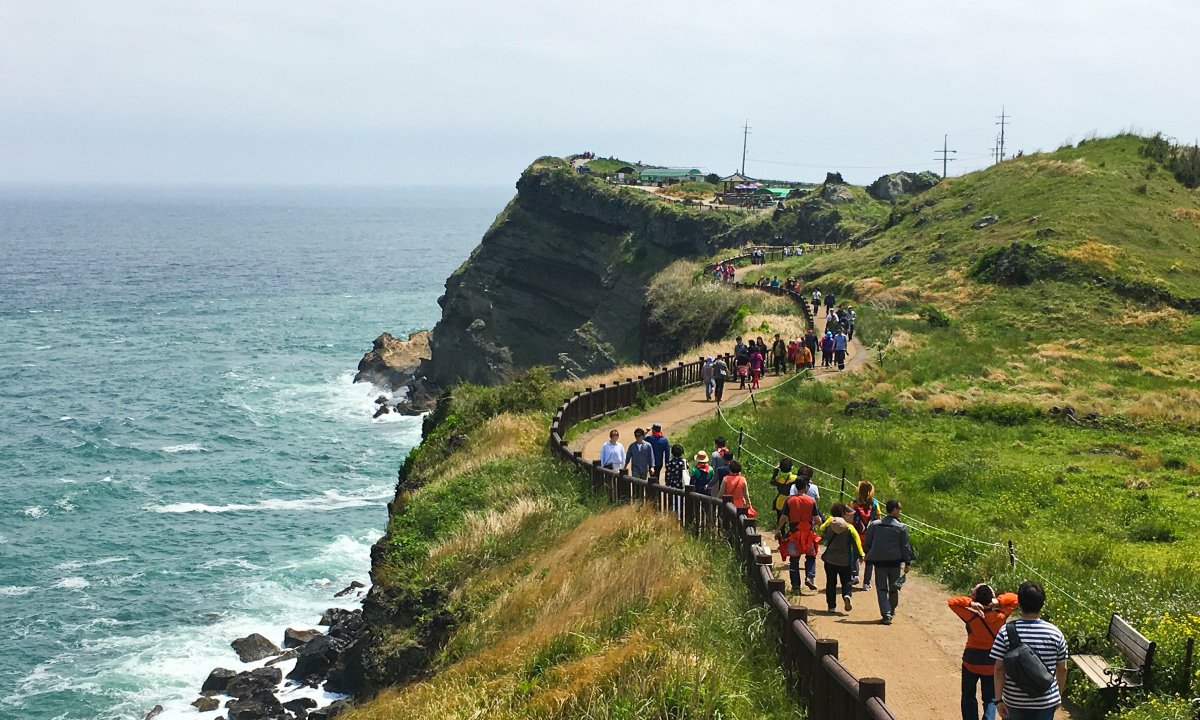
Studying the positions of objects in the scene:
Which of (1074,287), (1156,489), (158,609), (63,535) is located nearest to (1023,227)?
(1074,287)

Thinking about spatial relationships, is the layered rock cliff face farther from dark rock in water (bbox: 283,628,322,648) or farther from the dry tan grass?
dark rock in water (bbox: 283,628,322,648)

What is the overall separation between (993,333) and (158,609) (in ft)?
99.3

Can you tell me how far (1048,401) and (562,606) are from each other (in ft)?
64.7

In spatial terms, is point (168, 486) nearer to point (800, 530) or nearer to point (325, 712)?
point (325, 712)

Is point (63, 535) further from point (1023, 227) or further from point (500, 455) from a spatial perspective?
point (1023, 227)

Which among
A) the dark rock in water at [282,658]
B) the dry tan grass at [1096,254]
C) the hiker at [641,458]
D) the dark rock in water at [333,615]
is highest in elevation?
the dry tan grass at [1096,254]

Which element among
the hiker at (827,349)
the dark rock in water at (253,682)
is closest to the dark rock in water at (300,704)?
the dark rock in water at (253,682)

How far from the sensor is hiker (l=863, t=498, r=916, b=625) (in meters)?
13.7

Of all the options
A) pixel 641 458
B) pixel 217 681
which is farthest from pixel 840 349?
pixel 217 681

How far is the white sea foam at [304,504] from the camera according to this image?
171ft

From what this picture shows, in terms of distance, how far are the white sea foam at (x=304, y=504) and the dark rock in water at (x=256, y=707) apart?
792 inches

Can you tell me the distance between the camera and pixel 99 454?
6056 centimetres

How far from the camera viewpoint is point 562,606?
50.4ft

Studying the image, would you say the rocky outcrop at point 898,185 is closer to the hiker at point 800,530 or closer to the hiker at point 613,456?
the hiker at point 613,456
